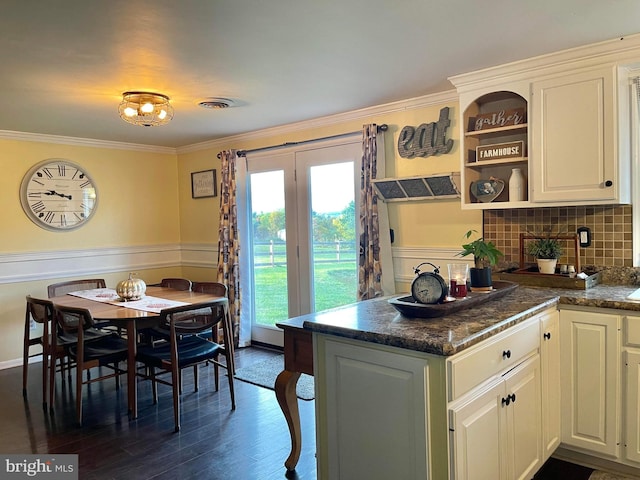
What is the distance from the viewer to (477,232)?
134 inches

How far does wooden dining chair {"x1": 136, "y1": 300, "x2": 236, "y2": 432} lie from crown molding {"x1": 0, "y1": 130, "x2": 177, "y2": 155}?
2.57m

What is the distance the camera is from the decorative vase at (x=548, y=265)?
2.91 metres

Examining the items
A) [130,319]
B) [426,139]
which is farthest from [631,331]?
[130,319]

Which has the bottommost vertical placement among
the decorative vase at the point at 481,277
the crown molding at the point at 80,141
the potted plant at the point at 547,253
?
the decorative vase at the point at 481,277

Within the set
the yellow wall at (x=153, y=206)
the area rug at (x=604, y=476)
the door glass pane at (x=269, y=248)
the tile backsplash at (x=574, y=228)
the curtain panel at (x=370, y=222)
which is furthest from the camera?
the door glass pane at (x=269, y=248)

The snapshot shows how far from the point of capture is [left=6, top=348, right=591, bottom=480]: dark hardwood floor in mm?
2568

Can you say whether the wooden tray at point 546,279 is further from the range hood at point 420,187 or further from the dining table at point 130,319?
the dining table at point 130,319

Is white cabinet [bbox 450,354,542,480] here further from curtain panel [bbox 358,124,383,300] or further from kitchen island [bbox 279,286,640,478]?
curtain panel [bbox 358,124,383,300]

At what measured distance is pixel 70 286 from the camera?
14.3ft

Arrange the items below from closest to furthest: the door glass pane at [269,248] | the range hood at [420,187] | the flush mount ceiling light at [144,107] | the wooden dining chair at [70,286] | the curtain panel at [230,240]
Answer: the flush mount ceiling light at [144,107] → the range hood at [420,187] → the wooden dining chair at [70,286] → the door glass pane at [269,248] → the curtain panel at [230,240]

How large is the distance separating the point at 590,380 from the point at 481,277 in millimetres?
750

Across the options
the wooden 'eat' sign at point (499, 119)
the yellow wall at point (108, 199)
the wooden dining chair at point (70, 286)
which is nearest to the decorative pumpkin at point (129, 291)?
the wooden dining chair at point (70, 286)

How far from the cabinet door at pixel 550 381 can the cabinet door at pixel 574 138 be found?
0.77m

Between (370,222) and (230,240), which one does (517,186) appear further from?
(230,240)
